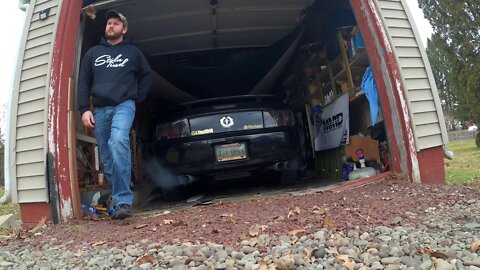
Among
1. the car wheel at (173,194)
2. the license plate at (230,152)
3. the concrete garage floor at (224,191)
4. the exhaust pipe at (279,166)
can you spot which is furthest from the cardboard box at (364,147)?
the car wheel at (173,194)

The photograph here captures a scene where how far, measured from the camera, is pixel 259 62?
24.2 ft

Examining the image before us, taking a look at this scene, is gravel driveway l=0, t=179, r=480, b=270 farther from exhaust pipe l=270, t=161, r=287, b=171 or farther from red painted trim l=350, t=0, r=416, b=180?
exhaust pipe l=270, t=161, r=287, b=171

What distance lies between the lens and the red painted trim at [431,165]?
188 inches

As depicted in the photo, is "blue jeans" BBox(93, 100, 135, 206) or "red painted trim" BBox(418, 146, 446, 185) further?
"red painted trim" BBox(418, 146, 446, 185)

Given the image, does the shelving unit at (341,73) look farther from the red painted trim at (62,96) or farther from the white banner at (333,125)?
the red painted trim at (62,96)

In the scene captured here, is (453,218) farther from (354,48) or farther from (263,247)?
(354,48)

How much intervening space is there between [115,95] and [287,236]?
89.0 inches

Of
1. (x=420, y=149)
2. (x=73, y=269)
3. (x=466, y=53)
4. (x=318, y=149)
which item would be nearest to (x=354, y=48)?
(x=420, y=149)

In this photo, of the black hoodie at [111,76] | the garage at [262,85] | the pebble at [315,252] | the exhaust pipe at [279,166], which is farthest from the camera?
the exhaust pipe at [279,166]

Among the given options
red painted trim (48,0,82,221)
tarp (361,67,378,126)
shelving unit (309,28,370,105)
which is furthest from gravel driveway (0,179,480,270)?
shelving unit (309,28,370,105)

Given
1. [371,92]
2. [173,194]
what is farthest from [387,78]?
[173,194]

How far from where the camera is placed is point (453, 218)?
3.24m

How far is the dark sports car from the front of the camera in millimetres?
5152

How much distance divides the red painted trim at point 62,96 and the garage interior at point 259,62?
0.91m
